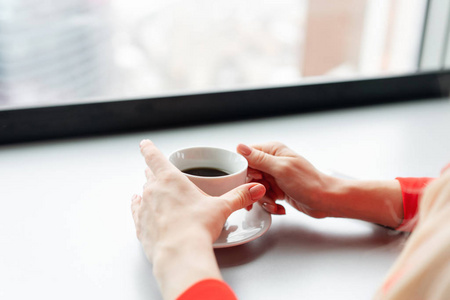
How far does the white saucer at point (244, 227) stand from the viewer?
1.89 feet

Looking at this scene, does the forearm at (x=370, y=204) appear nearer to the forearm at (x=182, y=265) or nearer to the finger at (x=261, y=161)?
the finger at (x=261, y=161)

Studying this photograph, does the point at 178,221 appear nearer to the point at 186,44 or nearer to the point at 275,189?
the point at 275,189

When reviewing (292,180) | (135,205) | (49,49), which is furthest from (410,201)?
(49,49)

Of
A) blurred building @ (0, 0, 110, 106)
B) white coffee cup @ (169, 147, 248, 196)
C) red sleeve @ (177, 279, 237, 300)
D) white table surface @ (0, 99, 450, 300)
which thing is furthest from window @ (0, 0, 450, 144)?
red sleeve @ (177, 279, 237, 300)

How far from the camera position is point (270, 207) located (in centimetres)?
67

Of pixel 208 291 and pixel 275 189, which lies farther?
pixel 275 189

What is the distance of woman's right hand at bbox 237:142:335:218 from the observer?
0.68 m

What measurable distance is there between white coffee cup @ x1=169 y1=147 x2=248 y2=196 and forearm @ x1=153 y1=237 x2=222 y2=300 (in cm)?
10

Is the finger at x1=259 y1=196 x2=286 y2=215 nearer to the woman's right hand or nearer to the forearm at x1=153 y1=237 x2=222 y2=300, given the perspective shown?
the woman's right hand

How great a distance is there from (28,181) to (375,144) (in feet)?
2.40

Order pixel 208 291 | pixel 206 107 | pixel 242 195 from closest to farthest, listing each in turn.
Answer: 1. pixel 208 291
2. pixel 242 195
3. pixel 206 107

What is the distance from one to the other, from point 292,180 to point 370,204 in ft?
0.41

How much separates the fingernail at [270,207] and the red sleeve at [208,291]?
220 mm

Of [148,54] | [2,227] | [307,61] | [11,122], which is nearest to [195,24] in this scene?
[148,54]
